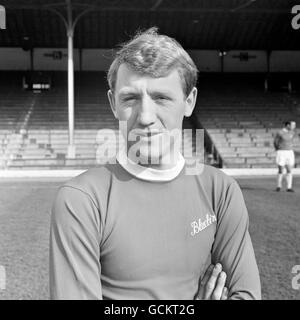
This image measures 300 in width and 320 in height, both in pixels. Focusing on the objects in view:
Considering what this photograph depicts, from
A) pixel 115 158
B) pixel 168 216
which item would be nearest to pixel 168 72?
pixel 115 158

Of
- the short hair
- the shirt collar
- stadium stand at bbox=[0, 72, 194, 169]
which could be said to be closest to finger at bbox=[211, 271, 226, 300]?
the shirt collar

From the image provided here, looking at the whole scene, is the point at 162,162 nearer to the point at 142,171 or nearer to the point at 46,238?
the point at 142,171

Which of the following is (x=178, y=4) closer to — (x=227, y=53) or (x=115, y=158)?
(x=227, y=53)

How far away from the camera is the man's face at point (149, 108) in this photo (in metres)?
1.60

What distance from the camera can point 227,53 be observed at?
2862 cm

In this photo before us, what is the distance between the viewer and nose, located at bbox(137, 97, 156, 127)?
1596 millimetres

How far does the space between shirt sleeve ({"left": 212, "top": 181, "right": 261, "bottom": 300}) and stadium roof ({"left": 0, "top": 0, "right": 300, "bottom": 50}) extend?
68.9ft

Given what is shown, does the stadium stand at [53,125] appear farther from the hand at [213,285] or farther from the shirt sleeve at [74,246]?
the shirt sleeve at [74,246]

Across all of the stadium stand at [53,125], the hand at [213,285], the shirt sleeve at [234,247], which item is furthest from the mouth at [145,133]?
the stadium stand at [53,125]

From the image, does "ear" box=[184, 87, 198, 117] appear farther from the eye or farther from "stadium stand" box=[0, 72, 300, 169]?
"stadium stand" box=[0, 72, 300, 169]

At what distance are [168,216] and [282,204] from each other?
27.6 ft

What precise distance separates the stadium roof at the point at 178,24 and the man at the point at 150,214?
68.7ft

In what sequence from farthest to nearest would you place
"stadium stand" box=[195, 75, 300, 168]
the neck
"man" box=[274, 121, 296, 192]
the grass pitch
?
"stadium stand" box=[195, 75, 300, 168] < "man" box=[274, 121, 296, 192] < the grass pitch < the neck

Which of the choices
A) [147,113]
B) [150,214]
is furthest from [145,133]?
[150,214]
